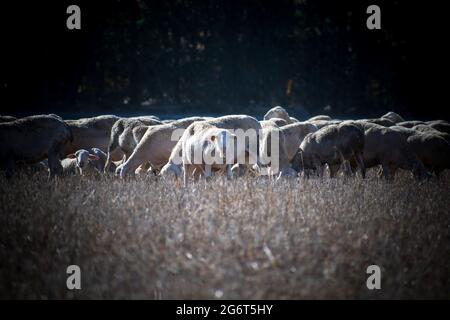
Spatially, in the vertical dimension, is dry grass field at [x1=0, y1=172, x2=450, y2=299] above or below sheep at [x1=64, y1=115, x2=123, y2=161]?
below

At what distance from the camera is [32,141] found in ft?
36.7

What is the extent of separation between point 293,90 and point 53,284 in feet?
100

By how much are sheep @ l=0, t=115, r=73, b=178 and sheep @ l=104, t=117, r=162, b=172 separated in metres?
2.02

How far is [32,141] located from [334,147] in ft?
17.7

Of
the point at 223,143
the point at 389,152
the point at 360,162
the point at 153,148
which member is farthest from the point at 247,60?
the point at 223,143

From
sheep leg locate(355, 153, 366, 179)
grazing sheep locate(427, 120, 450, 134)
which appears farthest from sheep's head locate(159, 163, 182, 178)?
grazing sheep locate(427, 120, 450, 134)

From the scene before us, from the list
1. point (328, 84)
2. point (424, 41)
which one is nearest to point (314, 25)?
point (328, 84)

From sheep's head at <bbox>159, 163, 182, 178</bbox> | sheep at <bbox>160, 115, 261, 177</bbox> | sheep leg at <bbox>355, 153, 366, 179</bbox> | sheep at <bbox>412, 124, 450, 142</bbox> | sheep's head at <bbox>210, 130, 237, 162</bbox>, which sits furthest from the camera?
sheep at <bbox>412, 124, 450, 142</bbox>

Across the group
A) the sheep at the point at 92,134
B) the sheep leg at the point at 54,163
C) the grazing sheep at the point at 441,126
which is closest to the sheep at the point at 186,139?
the sheep leg at the point at 54,163

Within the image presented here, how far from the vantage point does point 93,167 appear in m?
12.8

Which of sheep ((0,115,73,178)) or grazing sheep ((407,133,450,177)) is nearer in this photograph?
grazing sheep ((407,133,450,177))

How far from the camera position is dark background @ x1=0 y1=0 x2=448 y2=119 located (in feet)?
Result: 104

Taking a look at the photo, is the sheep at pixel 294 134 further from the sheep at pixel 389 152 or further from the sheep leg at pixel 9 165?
the sheep leg at pixel 9 165

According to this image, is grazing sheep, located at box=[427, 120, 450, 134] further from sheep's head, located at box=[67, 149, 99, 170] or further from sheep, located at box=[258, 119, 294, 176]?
sheep's head, located at box=[67, 149, 99, 170]
